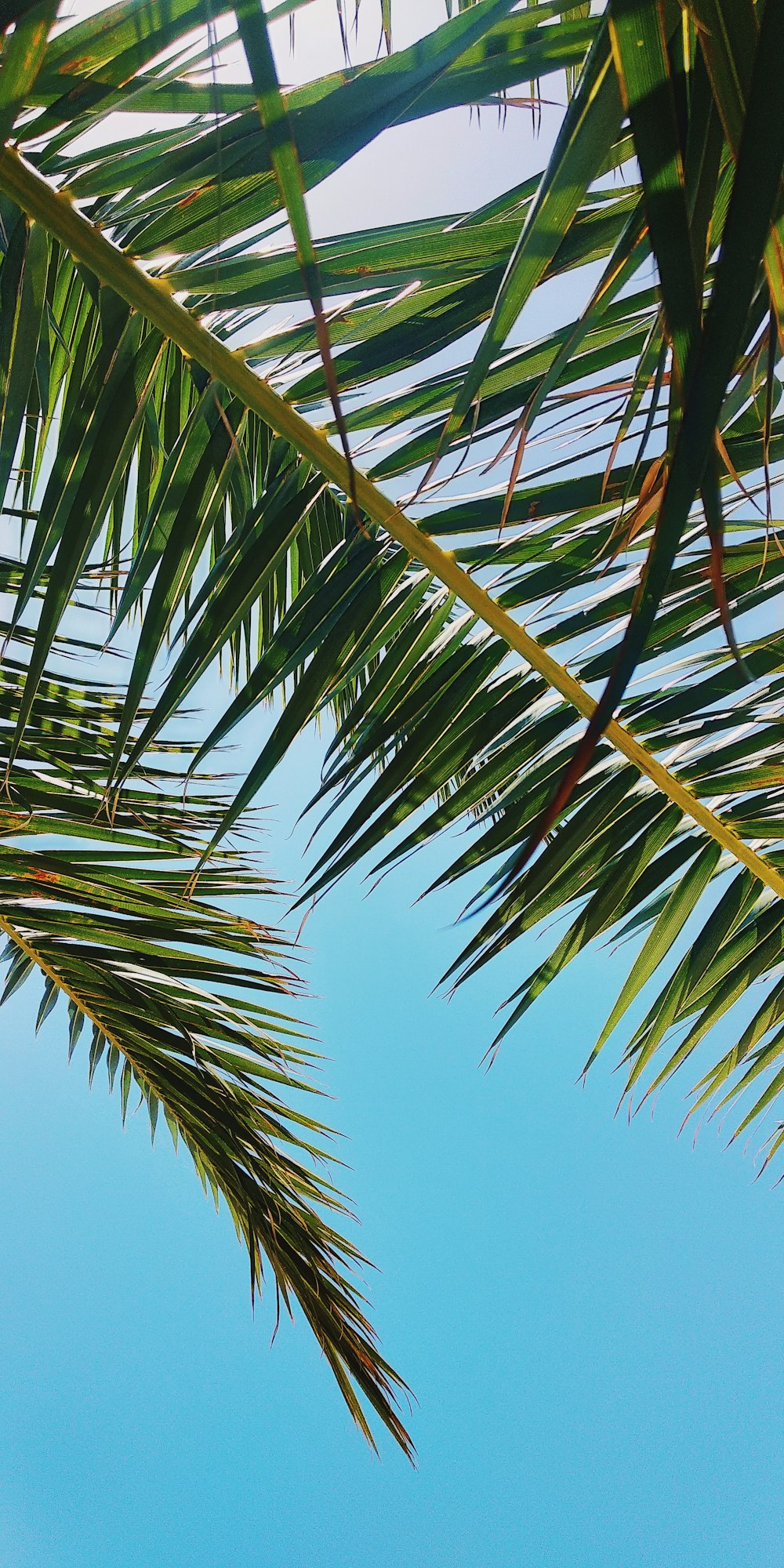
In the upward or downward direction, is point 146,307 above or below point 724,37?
above

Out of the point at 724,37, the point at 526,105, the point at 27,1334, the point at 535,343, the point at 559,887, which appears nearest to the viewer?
the point at 724,37

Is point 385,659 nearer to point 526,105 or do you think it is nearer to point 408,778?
point 408,778

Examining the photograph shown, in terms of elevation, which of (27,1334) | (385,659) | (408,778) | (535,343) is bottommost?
(27,1334)

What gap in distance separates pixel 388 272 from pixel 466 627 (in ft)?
1.43

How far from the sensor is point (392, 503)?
85 cm

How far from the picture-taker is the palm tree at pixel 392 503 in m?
0.37

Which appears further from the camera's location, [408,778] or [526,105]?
[408,778]

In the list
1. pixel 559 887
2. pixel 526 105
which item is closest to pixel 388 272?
pixel 526 105

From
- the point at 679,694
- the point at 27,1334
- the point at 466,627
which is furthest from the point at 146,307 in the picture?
the point at 27,1334

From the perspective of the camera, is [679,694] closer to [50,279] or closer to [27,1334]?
[50,279]

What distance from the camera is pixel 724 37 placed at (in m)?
0.34

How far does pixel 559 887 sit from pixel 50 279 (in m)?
0.84

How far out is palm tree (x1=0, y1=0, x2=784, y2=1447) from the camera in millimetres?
373

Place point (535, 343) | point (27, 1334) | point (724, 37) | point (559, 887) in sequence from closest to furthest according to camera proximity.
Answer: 1. point (724, 37)
2. point (535, 343)
3. point (559, 887)
4. point (27, 1334)
